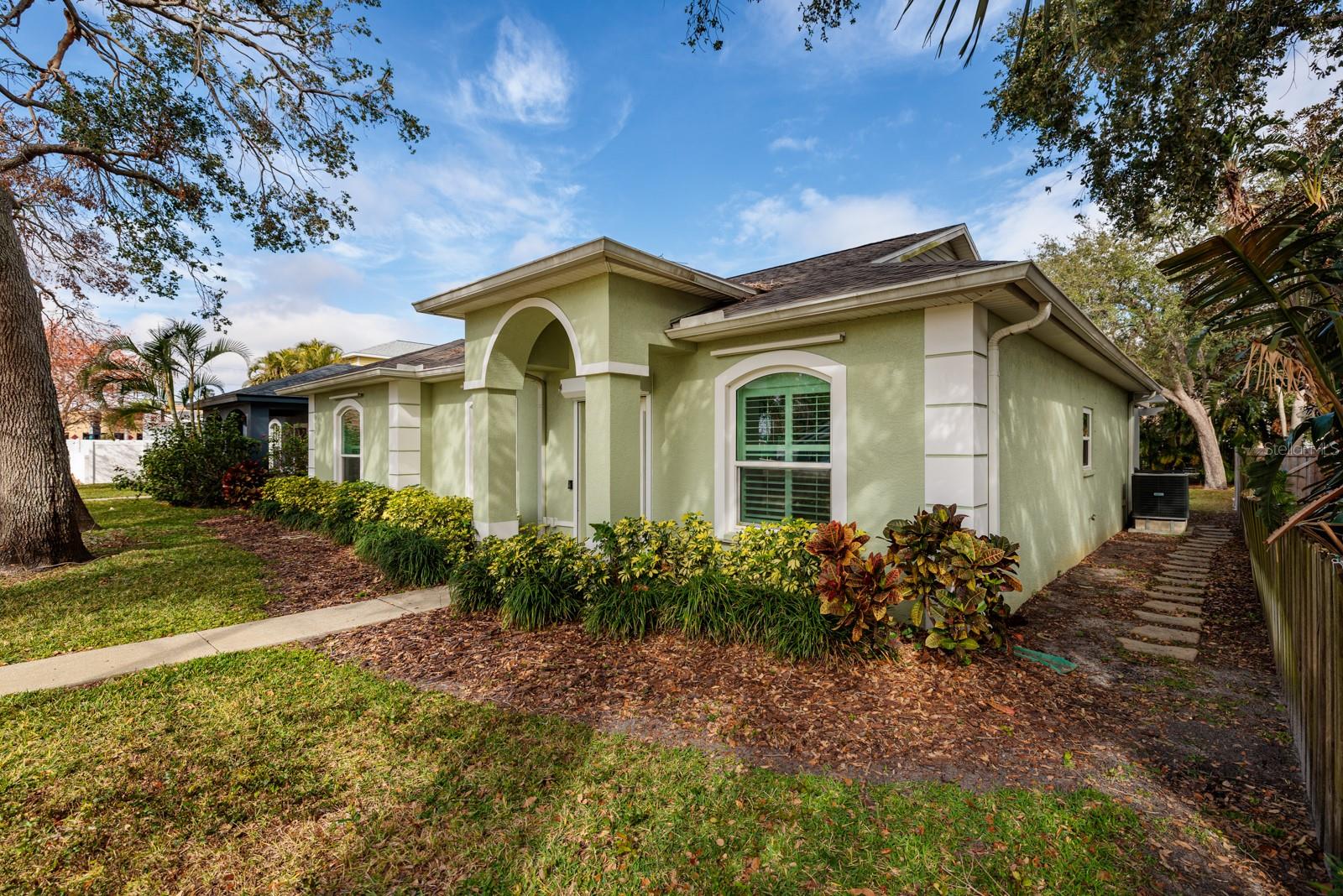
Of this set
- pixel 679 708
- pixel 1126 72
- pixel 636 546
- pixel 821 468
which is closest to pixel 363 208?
pixel 636 546

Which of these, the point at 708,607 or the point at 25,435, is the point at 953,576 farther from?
the point at 25,435

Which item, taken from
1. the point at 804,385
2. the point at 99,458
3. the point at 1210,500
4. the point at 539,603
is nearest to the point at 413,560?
the point at 539,603

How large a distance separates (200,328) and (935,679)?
18.8 metres

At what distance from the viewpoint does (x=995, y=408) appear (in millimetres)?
5367

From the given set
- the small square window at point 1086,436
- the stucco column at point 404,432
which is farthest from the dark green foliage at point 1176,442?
the stucco column at point 404,432

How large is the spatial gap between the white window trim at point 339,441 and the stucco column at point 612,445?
875 cm

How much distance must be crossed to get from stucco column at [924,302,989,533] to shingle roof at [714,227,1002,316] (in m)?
0.47

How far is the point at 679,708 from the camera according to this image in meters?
4.11

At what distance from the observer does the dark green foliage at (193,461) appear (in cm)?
1519

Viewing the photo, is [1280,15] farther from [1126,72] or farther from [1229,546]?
[1229,546]

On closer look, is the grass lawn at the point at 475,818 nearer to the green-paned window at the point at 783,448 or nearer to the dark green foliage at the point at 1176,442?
the green-paned window at the point at 783,448

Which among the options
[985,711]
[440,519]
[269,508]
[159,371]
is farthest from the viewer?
[159,371]

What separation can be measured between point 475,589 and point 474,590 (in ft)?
0.04

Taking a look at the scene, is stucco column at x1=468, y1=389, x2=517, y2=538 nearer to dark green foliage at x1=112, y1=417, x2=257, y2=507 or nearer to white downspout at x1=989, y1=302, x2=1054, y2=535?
white downspout at x1=989, y1=302, x2=1054, y2=535
